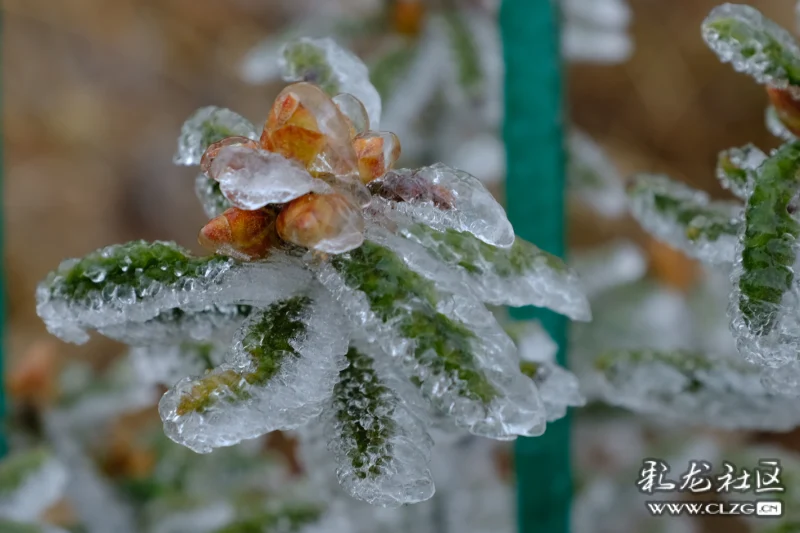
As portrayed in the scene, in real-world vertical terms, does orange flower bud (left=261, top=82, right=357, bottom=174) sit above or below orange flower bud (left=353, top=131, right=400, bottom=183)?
above

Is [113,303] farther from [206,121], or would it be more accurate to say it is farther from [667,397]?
[667,397]

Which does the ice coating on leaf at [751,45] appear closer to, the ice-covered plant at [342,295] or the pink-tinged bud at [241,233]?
the ice-covered plant at [342,295]

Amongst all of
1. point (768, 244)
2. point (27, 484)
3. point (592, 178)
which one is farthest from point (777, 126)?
point (27, 484)

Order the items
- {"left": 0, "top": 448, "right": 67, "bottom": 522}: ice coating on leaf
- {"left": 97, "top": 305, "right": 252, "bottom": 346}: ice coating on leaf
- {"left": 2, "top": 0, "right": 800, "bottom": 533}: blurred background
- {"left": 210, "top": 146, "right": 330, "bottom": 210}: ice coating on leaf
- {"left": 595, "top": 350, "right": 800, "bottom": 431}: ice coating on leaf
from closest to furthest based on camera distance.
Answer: {"left": 210, "top": 146, "right": 330, "bottom": 210}: ice coating on leaf → {"left": 97, "top": 305, "right": 252, "bottom": 346}: ice coating on leaf → {"left": 595, "top": 350, "right": 800, "bottom": 431}: ice coating on leaf → {"left": 0, "top": 448, "right": 67, "bottom": 522}: ice coating on leaf → {"left": 2, "top": 0, "right": 800, "bottom": 533}: blurred background

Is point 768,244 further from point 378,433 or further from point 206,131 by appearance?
point 206,131

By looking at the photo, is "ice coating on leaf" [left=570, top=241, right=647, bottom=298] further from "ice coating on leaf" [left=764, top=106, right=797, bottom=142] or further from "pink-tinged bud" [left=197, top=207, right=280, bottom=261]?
"pink-tinged bud" [left=197, top=207, right=280, bottom=261]

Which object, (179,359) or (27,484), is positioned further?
(27,484)

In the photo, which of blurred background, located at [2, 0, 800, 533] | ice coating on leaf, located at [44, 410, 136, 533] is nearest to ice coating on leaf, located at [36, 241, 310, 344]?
ice coating on leaf, located at [44, 410, 136, 533]

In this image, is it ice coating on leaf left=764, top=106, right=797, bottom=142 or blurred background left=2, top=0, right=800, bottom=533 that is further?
blurred background left=2, top=0, right=800, bottom=533
